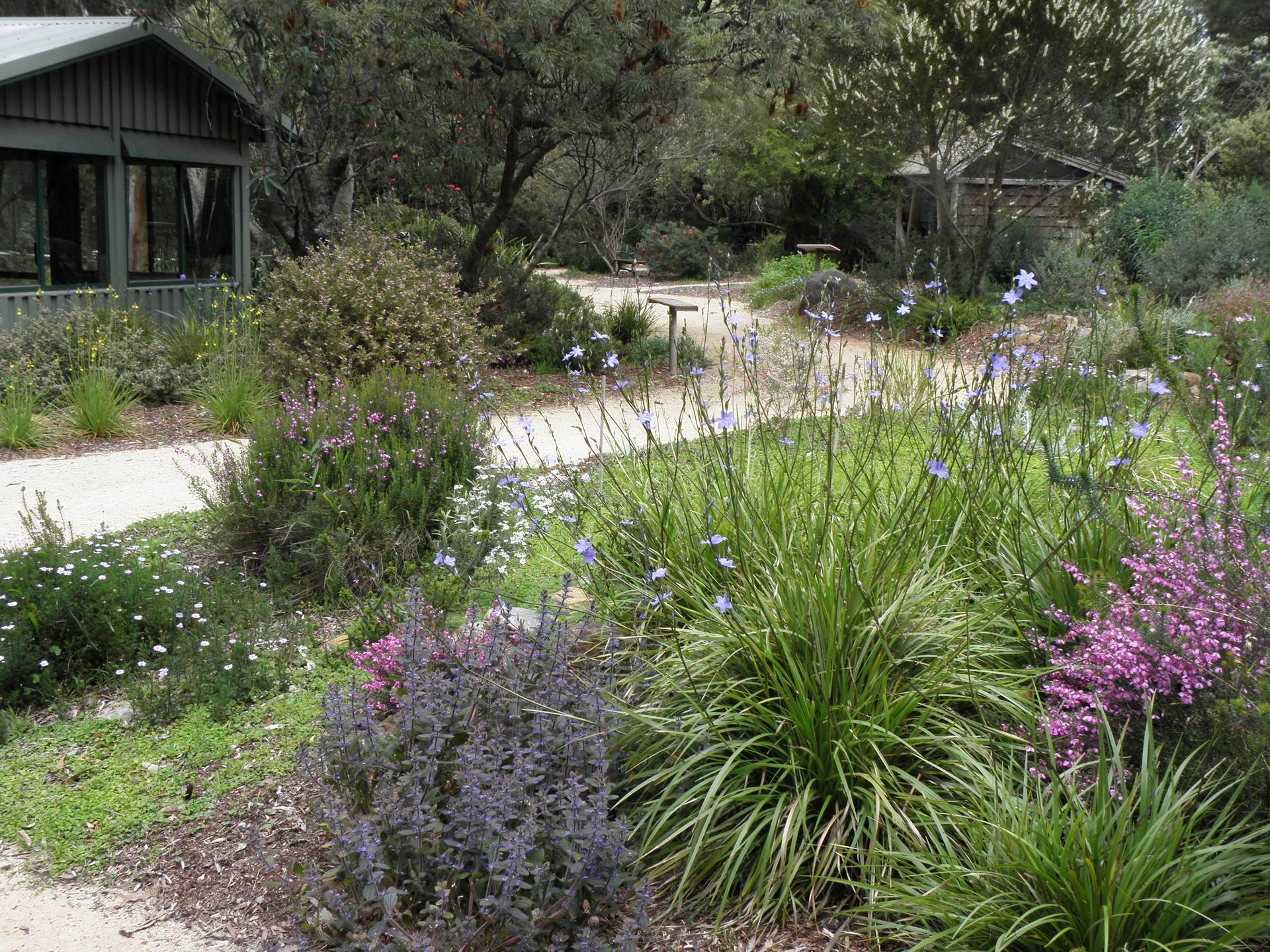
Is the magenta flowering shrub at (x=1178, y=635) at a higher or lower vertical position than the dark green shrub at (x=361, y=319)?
lower

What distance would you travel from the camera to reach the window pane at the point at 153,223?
517 inches

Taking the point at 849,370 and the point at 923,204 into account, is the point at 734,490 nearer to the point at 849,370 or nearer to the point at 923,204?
the point at 849,370

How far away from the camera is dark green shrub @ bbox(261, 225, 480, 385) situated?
9.70 meters

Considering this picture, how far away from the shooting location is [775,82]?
41.2ft

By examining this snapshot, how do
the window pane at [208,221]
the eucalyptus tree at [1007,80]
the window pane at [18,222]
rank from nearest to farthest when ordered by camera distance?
1. the window pane at [18,222]
2. the window pane at [208,221]
3. the eucalyptus tree at [1007,80]

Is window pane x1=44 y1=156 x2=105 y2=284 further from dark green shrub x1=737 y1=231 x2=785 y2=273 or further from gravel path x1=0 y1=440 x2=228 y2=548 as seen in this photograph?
dark green shrub x1=737 y1=231 x2=785 y2=273

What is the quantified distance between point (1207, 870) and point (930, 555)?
1.32 m

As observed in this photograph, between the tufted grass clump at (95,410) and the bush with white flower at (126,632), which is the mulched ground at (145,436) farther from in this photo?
the bush with white flower at (126,632)

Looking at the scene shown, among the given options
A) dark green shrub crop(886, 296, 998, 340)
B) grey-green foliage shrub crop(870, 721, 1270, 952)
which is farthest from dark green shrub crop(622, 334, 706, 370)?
grey-green foliage shrub crop(870, 721, 1270, 952)

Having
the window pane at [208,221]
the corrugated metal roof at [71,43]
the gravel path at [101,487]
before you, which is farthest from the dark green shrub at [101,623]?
the window pane at [208,221]

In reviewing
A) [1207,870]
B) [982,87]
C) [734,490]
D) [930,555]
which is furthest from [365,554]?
[982,87]

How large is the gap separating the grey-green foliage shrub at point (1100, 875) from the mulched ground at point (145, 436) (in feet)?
22.5

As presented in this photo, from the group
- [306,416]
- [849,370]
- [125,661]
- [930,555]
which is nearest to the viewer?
[930,555]

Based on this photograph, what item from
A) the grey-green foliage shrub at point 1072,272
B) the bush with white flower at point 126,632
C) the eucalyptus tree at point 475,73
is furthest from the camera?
the grey-green foliage shrub at point 1072,272
